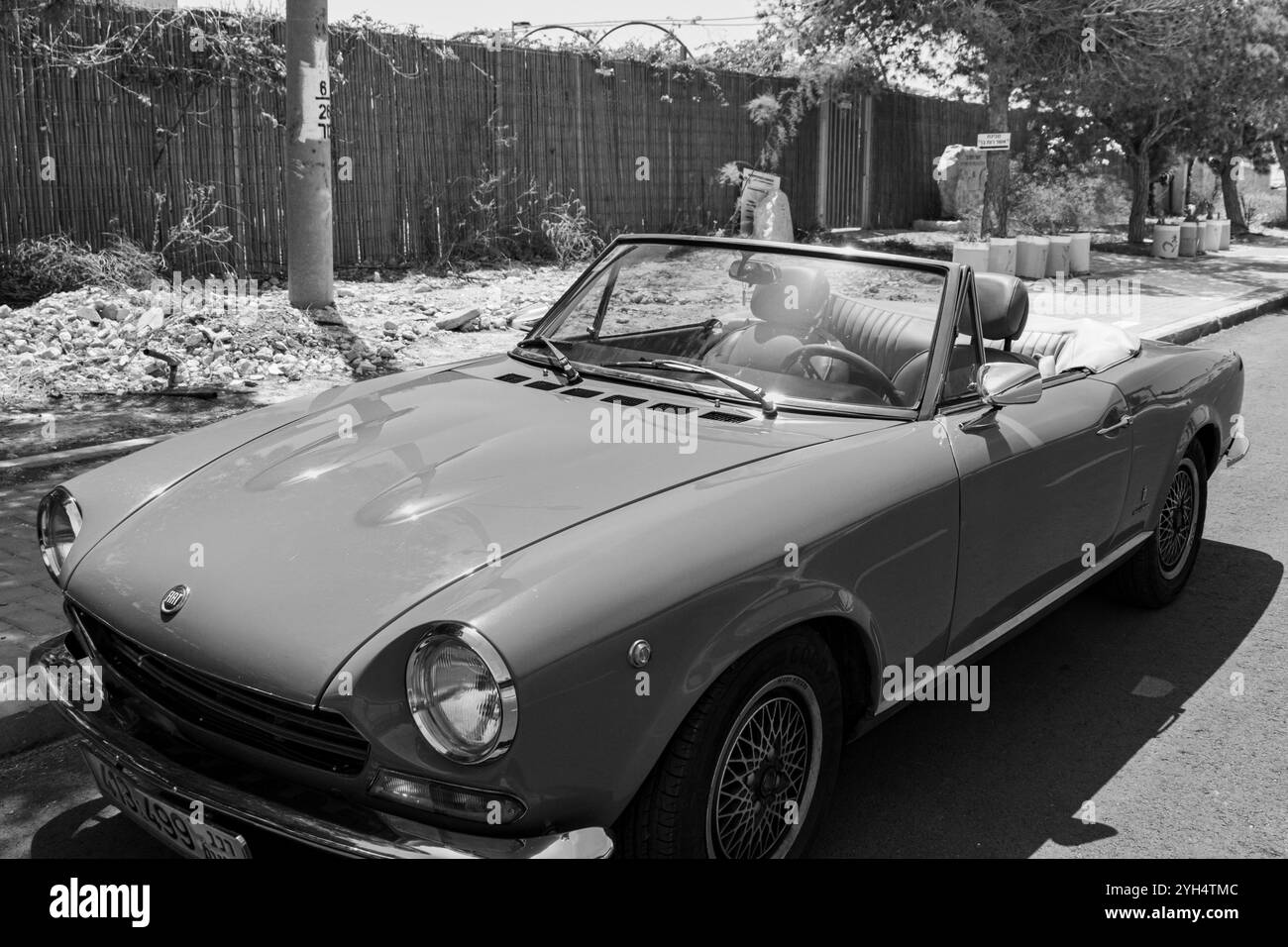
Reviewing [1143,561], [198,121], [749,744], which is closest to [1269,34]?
[198,121]

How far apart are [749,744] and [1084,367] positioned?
2.30 meters

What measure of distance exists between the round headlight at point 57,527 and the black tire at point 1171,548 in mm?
3765

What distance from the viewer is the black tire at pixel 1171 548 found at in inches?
191

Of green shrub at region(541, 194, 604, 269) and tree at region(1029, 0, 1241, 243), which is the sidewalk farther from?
green shrub at region(541, 194, 604, 269)

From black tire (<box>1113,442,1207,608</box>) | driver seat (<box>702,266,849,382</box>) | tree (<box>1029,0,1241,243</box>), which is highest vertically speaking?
tree (<box>1029,0,1241,243</box>)

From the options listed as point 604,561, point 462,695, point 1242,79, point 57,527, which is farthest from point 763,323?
point 1242,79

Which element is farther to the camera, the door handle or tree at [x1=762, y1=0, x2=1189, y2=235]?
tree at [x1=762, y1=0, x2=1189, y2=235]

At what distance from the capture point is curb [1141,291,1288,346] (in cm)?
1239

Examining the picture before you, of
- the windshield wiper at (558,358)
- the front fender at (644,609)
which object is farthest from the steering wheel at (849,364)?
the windshield wiper at (558,358)

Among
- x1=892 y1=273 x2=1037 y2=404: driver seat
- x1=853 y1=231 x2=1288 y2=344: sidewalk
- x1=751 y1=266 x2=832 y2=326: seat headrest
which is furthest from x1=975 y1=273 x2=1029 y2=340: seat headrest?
x1=853 y1=231 x2=1288 y2=344: sidewalk

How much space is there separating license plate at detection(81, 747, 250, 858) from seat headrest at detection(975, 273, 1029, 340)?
2989 millimetres

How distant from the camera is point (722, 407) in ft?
11.6

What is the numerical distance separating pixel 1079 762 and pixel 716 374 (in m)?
1.63

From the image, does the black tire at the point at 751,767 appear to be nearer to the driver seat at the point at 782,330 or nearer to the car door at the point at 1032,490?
the car door at the point at 1032,490
